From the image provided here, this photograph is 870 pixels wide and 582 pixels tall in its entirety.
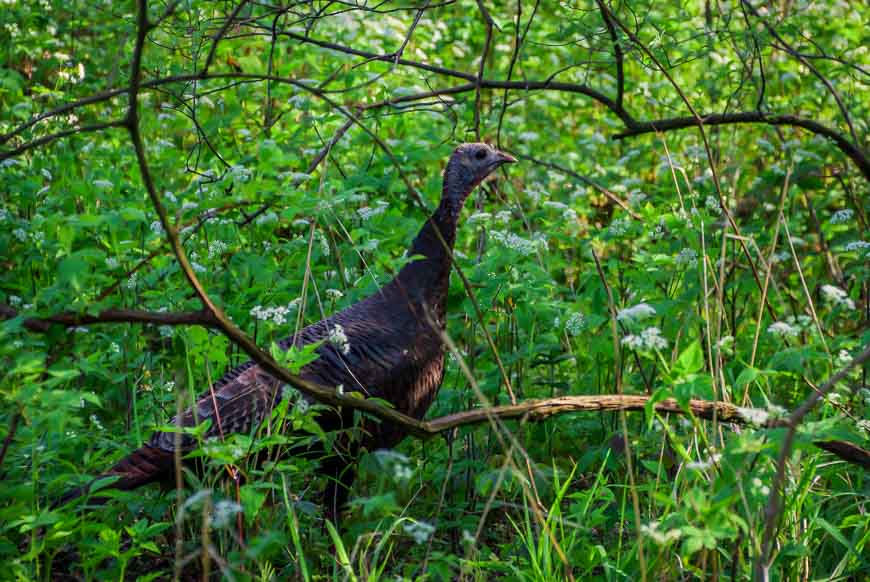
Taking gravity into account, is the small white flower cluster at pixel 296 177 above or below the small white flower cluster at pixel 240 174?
below

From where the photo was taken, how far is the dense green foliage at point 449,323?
2.70 m

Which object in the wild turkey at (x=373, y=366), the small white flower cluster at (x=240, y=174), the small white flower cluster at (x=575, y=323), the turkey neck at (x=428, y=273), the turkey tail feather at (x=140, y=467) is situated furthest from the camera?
the turkey neck at (x=428, y=273)

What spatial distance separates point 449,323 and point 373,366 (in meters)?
1.01

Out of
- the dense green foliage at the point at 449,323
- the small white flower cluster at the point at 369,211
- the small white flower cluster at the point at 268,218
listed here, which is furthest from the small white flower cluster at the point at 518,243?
the small white flower cluster at the point at 268,218

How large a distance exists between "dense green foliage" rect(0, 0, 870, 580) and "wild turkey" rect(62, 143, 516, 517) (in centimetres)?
13

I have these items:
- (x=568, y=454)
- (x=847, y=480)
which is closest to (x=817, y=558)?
(x=847, y=480)

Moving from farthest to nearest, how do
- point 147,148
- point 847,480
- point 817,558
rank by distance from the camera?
point 147,148 < point 847,480 < point 817,558

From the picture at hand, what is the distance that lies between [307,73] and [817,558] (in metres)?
5.10

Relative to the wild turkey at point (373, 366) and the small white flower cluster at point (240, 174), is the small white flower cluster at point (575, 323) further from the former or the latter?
the small white flower cluster at point (240, 174)

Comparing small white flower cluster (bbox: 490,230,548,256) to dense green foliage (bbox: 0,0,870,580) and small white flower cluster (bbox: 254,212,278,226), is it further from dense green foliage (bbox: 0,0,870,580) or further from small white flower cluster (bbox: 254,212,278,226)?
small white flower cluster (bbox: 254,212,278,226)

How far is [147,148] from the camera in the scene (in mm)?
5809

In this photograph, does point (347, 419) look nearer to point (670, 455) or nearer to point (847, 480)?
point (670, 455)

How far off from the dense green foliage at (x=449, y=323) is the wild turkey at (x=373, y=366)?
0.13 m

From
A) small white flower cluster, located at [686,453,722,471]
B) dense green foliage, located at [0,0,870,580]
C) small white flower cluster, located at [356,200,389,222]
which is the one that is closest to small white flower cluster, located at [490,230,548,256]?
dense green foliage, located at [0,0,870,580]
